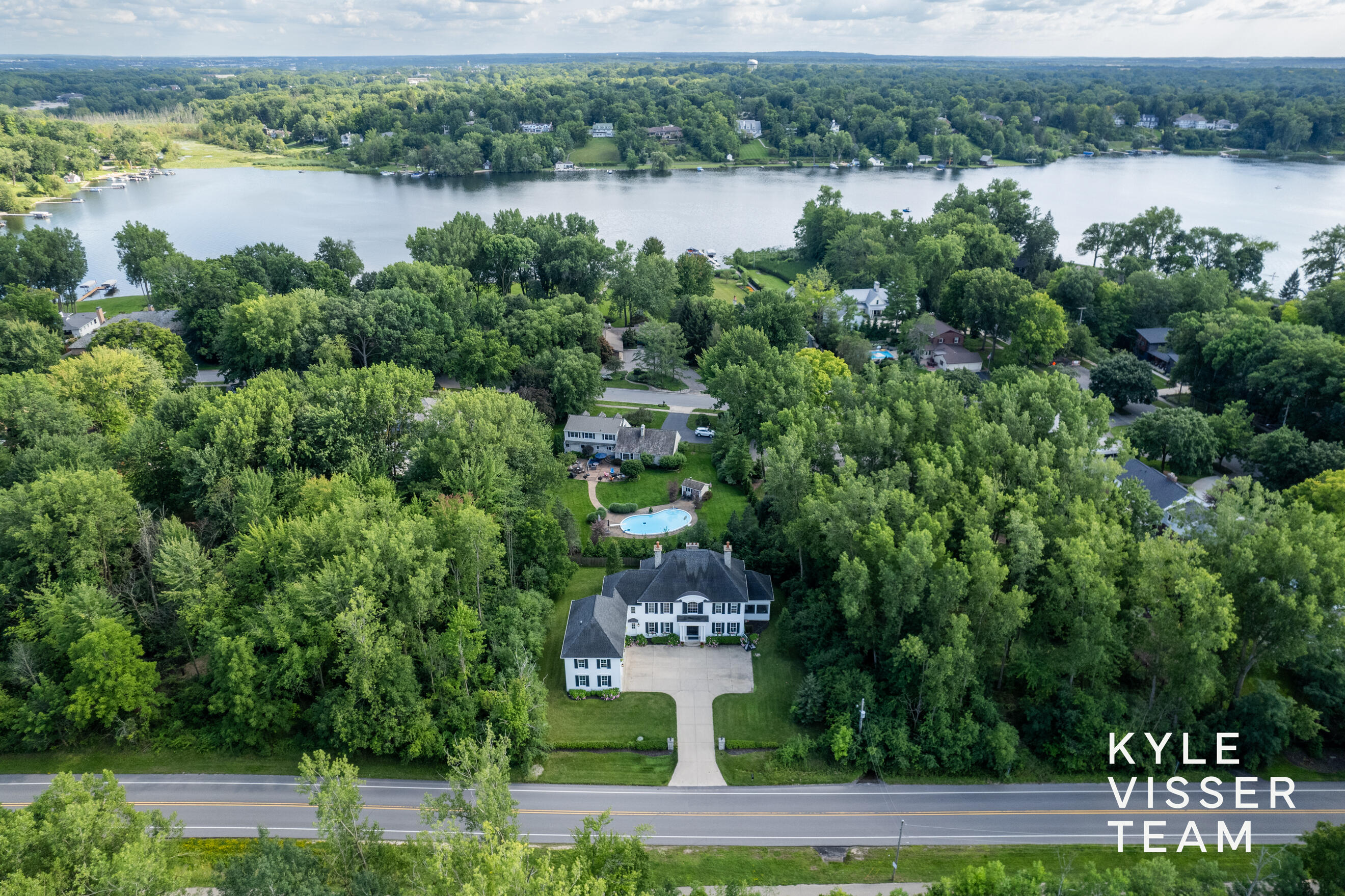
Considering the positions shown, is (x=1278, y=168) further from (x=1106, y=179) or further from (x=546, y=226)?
(x=546, y=226)

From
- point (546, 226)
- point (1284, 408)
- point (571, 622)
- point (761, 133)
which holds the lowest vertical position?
point (571, 622)

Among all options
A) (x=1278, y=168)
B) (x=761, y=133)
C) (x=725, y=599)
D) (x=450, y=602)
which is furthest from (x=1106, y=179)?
(x=450, y=602)

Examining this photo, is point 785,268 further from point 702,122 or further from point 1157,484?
point 702,122

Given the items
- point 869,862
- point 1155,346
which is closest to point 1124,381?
point 1155,346

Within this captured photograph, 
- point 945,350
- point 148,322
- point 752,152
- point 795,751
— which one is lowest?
point 795,751

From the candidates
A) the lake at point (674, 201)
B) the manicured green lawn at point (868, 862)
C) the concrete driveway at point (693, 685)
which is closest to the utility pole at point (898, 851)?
the manicured green lawn at point (868, 862)

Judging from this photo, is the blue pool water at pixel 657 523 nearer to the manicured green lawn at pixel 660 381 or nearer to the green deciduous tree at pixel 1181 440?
the manicured green lawn at pixel 660 381
